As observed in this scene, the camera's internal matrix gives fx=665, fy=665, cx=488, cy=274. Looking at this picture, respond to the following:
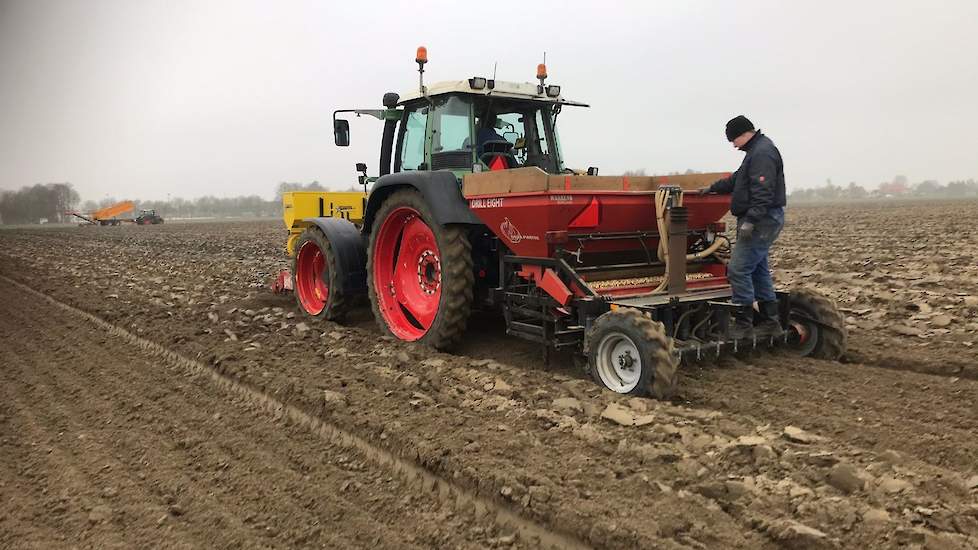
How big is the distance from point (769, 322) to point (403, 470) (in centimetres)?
322

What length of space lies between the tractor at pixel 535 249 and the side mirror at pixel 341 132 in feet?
0.06

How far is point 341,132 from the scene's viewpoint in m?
7.05

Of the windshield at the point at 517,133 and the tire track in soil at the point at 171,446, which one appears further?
the windshield at the point at 517,133

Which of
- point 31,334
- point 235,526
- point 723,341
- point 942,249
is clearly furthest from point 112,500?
point 942,249

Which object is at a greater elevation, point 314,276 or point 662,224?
point 662,224

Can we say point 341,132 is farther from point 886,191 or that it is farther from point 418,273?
point 886,191

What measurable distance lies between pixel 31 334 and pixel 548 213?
5.75m

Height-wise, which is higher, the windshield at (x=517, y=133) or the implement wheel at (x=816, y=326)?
the windshield at (x=517, y=133)

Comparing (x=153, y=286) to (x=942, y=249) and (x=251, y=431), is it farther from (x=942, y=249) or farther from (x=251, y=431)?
(x=942, y=249)

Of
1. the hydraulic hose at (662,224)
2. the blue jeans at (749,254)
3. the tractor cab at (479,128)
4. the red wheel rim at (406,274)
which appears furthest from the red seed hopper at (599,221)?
the red wheel rim at (406,274)

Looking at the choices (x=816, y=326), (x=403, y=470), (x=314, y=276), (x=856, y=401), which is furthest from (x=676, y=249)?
(x=314, y=276)

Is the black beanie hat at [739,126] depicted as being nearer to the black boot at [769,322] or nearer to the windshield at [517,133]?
the black boot at [769,322]

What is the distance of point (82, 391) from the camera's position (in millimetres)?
4949

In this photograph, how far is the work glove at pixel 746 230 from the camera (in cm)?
496
